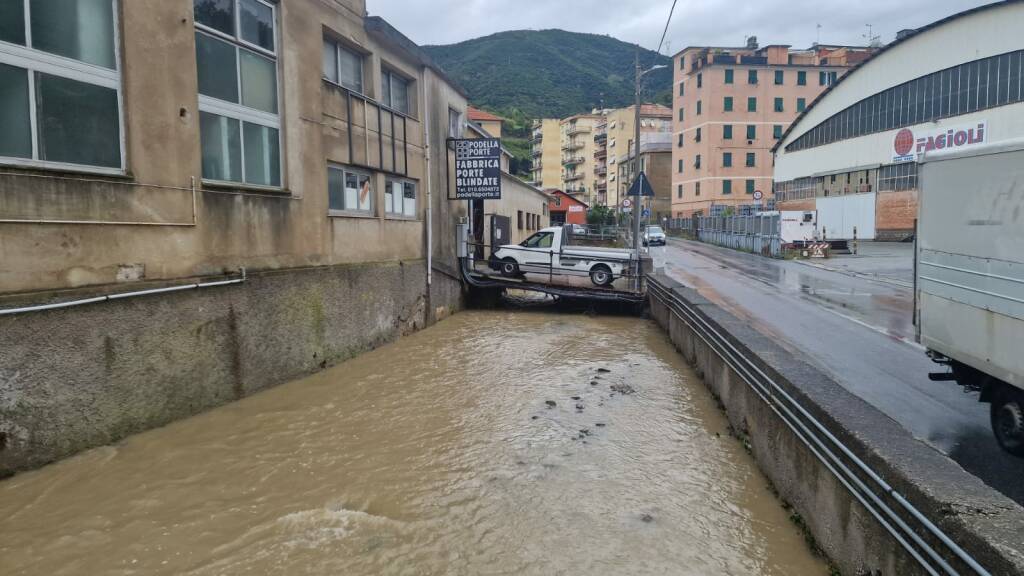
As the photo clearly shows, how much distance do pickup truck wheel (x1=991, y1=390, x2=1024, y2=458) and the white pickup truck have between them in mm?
11948

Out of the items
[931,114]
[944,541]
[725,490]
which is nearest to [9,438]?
[725,490]

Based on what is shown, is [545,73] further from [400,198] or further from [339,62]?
[339,62]

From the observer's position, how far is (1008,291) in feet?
18.5

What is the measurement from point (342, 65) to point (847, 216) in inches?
1640

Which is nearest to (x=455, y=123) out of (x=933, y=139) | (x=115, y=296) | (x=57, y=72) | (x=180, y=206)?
(x=180, y=206)

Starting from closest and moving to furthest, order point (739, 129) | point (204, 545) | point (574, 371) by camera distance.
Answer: point (204, 545) → point (574, 371) → point (739, 129)

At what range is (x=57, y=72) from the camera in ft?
19.6

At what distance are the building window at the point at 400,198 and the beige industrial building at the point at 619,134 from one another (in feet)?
228

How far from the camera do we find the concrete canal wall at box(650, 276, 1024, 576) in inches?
112

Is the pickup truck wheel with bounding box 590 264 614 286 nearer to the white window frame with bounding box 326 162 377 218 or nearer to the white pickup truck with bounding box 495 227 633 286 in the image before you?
the white pickup truck with bounding box 495 227 633 286

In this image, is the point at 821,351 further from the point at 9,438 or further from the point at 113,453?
the point at 9,438

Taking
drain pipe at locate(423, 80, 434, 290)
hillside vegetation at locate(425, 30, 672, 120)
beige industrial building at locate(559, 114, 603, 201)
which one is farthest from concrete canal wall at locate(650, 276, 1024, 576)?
hillside vegetation at locate(425, 30, 672, 120)

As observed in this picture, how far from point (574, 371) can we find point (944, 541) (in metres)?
7.39

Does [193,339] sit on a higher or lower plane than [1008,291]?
lower
